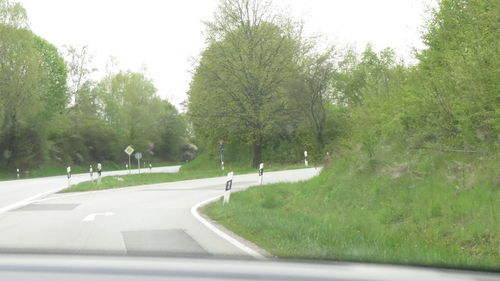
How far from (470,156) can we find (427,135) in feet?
6.26

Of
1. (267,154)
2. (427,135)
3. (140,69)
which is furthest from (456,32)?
(140,69)

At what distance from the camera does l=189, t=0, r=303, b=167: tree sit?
35.5m

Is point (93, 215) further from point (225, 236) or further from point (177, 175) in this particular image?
point (177, 175)

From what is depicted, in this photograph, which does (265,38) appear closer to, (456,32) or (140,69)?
(456,32)

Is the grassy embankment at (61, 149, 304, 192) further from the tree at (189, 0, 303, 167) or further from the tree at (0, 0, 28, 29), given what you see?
the tree at (0, 0, 28, 29)

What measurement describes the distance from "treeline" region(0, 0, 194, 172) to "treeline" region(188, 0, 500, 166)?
52.1 ft

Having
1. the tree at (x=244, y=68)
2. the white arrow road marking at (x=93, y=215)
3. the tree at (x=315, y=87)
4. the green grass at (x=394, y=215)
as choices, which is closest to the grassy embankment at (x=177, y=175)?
the tree at (x=244, y=68)

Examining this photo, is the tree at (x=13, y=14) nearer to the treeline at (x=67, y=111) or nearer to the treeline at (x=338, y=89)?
the treeline at (x=67, y=111)

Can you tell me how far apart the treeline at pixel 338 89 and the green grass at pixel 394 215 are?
667 mm

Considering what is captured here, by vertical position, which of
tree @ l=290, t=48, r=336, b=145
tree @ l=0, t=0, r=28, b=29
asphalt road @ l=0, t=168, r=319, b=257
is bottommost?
asphalt road @ l=0, t=168, r=319, b=257

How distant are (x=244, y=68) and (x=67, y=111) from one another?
30.4 m

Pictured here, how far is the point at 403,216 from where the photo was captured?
32.0 ft

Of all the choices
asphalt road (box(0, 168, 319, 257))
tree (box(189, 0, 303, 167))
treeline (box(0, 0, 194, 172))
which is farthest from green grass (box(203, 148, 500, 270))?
treeline (box(0, 0, 194, 172))

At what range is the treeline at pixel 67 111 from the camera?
43938mm
